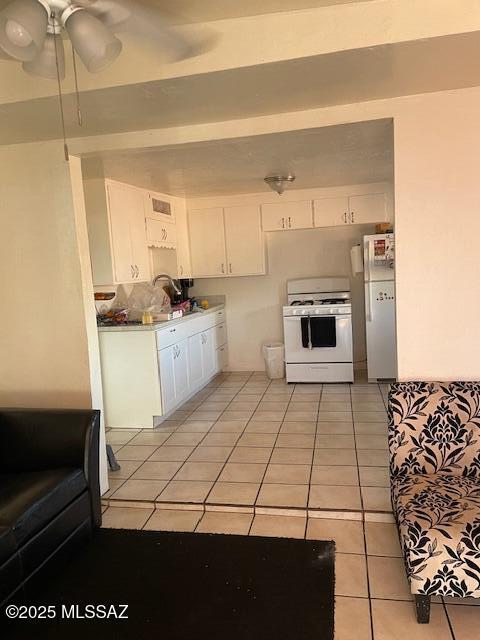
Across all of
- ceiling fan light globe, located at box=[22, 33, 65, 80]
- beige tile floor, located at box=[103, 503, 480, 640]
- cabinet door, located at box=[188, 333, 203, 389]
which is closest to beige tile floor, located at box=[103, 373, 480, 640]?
beige tile floor, located at box=[103, 503, 480, 640]

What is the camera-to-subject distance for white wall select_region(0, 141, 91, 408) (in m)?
2.73

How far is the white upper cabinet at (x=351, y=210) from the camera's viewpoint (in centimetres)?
519

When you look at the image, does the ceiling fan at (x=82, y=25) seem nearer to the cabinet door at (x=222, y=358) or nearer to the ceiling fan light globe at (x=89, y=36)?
the ceiling fan light globe at (x=89, y=36)

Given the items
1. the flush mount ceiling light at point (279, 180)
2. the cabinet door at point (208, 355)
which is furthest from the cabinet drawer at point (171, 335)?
the flush mount ceiling light at point (279, 180)

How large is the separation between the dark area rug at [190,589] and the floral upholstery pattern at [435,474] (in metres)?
0.45

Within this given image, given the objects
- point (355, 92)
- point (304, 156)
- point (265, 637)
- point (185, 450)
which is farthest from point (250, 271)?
point (265, 637)

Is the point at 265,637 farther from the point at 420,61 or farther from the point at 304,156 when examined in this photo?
the point at 304,156

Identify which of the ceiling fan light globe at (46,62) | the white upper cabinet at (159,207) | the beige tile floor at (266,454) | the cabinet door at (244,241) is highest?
the ceiling fan light globe at (46,62)

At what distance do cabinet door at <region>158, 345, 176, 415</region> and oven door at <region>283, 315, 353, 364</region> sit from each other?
1527 millimetres

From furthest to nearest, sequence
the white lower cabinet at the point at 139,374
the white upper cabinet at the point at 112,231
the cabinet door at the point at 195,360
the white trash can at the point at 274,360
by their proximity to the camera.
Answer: the white trash can at the point at 274,360
the cabinet door at the point at 195,360
the white lower cabinet at the point at 139,374
the white upper cabinet at the point at 112,231

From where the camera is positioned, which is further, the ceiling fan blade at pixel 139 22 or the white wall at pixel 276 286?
the white wall at pixel 276 286

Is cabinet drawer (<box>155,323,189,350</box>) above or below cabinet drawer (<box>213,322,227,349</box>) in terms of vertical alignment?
above

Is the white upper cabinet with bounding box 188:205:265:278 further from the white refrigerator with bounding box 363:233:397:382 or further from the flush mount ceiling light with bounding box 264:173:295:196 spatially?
the white refrigerator with bounding box 363:233:397:382

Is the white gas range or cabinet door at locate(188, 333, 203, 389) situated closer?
cabinet door at locate(188, 333, 203, 389)
